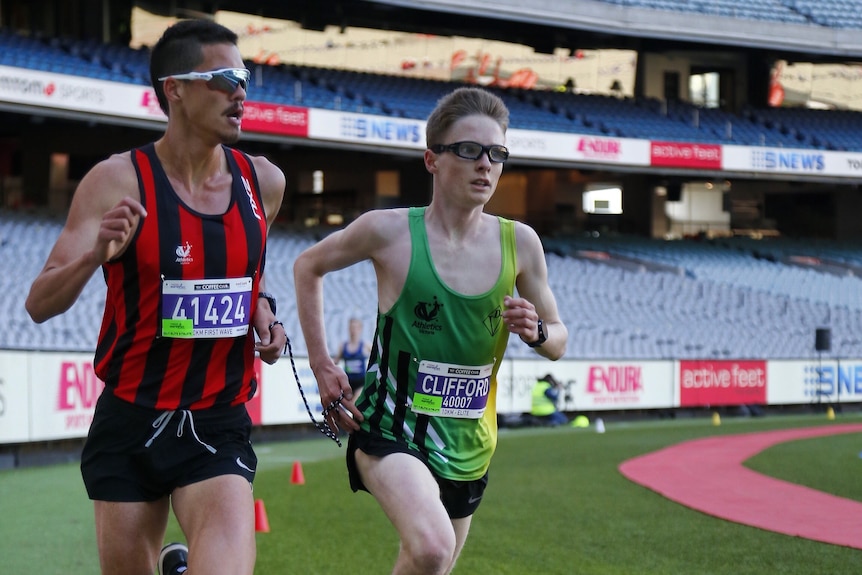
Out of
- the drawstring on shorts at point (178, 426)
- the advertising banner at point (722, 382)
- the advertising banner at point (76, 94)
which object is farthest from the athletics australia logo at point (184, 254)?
the advertising banner at point (722, 382)

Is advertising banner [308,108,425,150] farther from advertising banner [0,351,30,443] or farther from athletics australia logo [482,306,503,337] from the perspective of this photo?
athletics australia logo [482,306,503,337]

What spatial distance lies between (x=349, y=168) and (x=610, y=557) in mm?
30766

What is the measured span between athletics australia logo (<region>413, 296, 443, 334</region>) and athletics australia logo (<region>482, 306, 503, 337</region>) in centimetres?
20

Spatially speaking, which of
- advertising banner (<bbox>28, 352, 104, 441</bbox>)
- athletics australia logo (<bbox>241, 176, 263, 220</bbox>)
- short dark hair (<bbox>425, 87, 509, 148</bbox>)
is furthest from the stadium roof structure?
athletics australia logo (<bbox>241, 176, 263, 220</bbox>)

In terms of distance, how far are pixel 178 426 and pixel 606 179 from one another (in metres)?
40.0

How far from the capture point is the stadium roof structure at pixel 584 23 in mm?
35406

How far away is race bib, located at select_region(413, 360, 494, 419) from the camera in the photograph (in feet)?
17.2

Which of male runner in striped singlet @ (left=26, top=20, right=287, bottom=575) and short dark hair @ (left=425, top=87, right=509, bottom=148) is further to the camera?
short dark hair @ (left=425, top=87, right=509, bottom=148)

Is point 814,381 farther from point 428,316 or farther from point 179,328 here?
point 179,328

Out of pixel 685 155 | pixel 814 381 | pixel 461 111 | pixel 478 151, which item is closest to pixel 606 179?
pixel 685 155

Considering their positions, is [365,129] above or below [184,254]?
above

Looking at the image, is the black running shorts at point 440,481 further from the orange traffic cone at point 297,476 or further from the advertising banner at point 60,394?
the advertising banner at point 60,394

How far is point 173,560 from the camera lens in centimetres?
520

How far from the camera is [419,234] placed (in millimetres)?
5449
